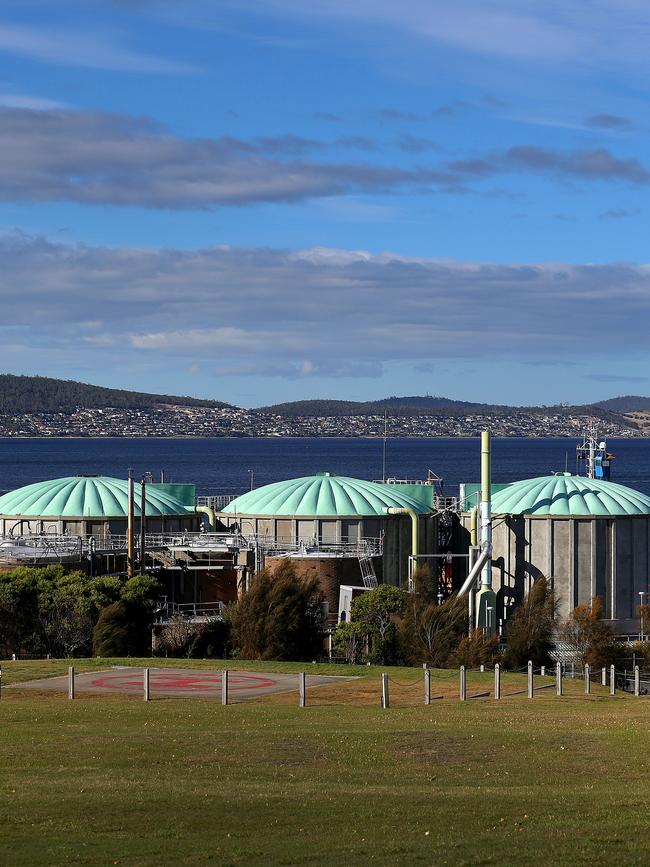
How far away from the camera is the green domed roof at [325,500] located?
72875 mm

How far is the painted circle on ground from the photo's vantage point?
125ft

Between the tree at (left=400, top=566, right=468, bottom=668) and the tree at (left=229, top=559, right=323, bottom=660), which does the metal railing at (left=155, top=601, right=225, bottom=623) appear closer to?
the tree at (left=229, top=559, right=323, bottom=660)

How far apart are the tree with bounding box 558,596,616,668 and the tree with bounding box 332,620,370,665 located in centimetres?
997

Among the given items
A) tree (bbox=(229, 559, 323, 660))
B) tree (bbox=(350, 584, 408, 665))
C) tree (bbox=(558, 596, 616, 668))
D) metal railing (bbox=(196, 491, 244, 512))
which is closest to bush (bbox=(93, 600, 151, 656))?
tree (bbox=(229, 559, 323, 660))

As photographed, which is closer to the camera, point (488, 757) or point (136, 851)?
point (136, 851)

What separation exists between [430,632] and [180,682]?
1918 cm

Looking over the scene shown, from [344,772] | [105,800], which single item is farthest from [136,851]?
[344,772]

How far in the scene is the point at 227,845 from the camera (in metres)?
17.7

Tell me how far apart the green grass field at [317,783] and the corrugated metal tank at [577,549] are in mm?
36576

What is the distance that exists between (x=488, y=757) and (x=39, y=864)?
431 inches

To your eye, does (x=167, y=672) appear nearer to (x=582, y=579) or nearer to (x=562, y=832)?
(x=562, y=832)

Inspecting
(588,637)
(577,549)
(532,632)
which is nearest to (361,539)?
(577,549)

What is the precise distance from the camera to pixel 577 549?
71.8m

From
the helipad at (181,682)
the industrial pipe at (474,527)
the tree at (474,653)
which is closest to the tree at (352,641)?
the tree at (474,653)
